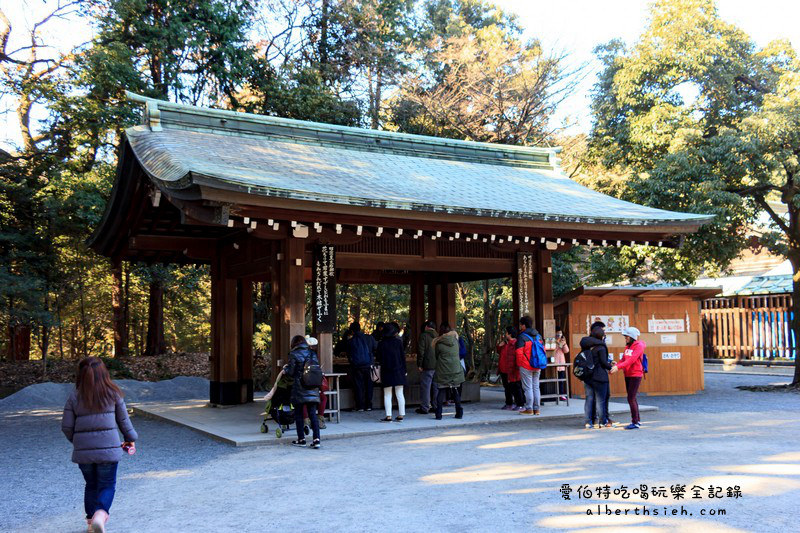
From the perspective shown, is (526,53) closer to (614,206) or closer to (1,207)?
(614,206)

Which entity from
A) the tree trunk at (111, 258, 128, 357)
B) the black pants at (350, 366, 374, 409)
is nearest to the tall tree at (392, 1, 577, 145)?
the tree trunk at (111, 258, 128, 357)

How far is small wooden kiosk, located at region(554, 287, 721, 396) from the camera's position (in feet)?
45.0

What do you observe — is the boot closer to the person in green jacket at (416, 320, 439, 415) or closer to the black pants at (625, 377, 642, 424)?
the person in green jacket at (416, 320, 439, 415)

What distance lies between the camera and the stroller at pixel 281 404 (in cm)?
848

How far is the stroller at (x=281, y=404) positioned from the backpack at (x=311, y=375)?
0.59 meters

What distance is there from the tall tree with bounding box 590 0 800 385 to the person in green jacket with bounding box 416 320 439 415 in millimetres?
7614

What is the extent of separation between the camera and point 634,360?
348 inches

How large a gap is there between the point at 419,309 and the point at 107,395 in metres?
10.7

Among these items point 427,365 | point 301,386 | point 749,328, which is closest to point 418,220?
point 427,365

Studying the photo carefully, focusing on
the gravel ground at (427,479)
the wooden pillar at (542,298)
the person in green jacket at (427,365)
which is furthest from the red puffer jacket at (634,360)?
the wooden pillar at (542,298)

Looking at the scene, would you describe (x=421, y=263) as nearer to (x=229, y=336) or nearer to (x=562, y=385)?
(x=562, y=385)

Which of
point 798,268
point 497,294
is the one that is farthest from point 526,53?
point 798,268

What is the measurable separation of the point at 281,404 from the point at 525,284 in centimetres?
534

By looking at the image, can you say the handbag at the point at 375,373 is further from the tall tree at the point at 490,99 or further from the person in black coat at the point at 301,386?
the tall tree at the point at 490,99
